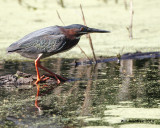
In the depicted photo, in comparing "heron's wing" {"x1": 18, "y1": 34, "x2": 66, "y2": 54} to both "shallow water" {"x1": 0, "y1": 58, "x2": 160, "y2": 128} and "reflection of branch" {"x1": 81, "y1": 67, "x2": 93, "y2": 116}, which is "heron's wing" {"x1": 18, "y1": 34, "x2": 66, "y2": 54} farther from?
"reflection of branch" {"x1": 81, "y1": 67, "x2": 93, "y2": 116}

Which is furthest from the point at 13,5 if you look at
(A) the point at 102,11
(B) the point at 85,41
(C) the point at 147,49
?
(C) the point at 147,49

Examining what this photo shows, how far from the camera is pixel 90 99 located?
3564mm

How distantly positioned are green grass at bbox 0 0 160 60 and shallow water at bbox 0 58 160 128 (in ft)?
3.72

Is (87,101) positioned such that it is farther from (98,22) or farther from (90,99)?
(98,22)

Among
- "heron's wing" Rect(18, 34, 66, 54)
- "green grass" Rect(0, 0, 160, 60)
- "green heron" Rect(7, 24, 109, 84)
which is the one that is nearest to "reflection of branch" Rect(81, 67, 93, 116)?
"green heron" Rect(7, 24, 109, 84)

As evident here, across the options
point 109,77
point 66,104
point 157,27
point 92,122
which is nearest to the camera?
point 92,122

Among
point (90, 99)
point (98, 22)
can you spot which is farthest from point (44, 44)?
point (98, 22)

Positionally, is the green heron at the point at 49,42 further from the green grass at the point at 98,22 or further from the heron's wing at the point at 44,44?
the green grass at the point at 98,22

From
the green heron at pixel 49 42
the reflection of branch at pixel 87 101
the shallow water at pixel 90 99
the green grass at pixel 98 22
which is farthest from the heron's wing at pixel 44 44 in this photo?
the green grass at pixel 98 22

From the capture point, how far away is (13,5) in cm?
A: 927

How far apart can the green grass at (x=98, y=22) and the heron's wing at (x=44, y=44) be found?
1.54 metres

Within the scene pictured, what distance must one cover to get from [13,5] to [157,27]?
10.8ft

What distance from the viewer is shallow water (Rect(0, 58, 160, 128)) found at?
2926 millimetres

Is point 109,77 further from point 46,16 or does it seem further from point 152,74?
point 46,16
